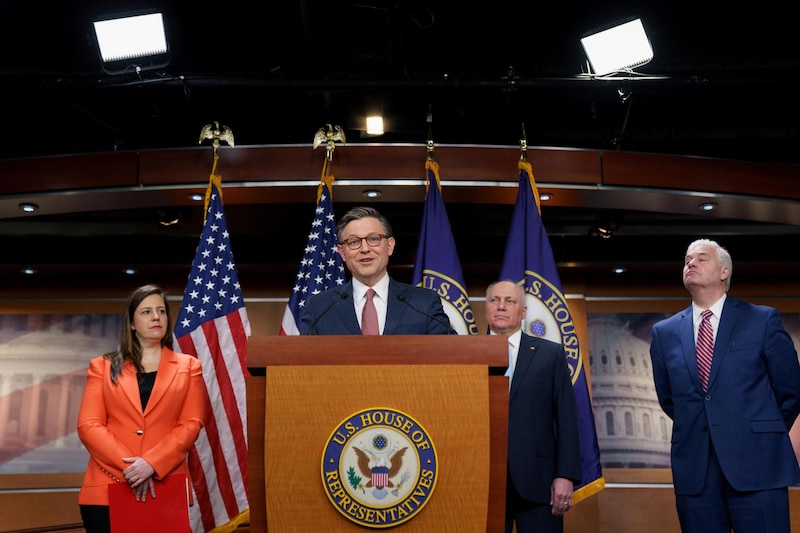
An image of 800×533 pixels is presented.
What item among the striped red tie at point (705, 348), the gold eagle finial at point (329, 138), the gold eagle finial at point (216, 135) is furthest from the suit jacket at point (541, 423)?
the gold eagle finial at point (216, 135)

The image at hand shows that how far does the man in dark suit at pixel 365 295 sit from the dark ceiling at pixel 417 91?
2367mm

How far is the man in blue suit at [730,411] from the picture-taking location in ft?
10.6

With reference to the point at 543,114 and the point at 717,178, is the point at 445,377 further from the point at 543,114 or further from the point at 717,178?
the point at 543,114

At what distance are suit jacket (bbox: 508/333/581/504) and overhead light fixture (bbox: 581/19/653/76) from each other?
1899mm

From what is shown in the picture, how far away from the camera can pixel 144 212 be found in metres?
6.25

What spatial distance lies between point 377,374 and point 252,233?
14.6 ft

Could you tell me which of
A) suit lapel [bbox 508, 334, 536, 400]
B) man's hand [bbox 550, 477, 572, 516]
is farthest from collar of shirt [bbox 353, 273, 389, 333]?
man's hand [bbox 550, 477, 572, 516]

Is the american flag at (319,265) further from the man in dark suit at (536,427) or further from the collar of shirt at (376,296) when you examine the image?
the collar of shirt at (376,296)

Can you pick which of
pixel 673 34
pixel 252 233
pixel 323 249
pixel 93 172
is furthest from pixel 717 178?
pixel 93 172

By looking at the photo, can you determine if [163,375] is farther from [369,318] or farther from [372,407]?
[372,407]

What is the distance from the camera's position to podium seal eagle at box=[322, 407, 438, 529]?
6.16ft

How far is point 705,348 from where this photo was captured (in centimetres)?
348

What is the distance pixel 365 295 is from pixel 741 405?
1674mm

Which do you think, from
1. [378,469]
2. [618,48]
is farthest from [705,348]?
[378,469]
